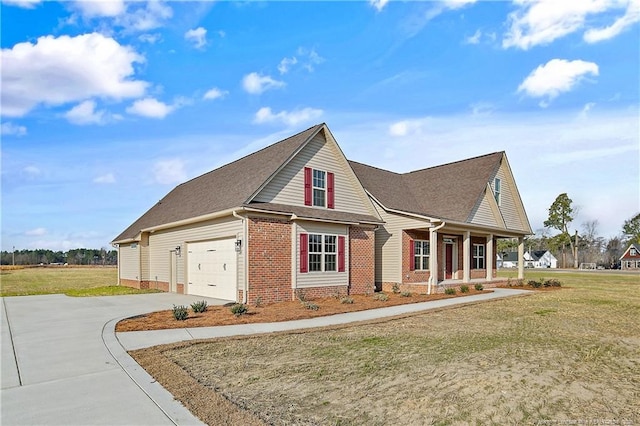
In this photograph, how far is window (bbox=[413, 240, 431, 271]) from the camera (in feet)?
65.7

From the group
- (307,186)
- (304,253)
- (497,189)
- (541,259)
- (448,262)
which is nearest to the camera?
(304,253)

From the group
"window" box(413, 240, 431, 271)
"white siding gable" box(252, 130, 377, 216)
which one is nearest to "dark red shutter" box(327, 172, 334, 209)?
"white siding gable" box(252, 130, 377, 216)

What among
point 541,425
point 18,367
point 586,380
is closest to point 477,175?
point 586,380

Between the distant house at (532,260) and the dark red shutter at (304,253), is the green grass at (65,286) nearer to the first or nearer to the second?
the dark red shutter at (304,253)

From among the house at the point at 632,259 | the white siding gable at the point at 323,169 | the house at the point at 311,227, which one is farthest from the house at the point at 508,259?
the white siding gable at the point at 323,169

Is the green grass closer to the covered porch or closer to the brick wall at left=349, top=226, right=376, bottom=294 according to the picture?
the brick wall at left=349, top=226, right=376, bottom=294

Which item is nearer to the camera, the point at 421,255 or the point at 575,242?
the point at 421,255

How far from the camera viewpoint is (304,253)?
14961 millimetres

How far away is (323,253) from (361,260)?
237 cm

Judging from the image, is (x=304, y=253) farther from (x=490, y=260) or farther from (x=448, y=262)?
(x=490, y=260)

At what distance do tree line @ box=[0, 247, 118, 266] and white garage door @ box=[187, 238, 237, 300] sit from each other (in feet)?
318

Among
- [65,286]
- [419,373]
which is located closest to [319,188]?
[419,373]

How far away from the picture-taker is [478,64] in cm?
1474

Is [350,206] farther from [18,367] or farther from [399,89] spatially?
[18,367]
